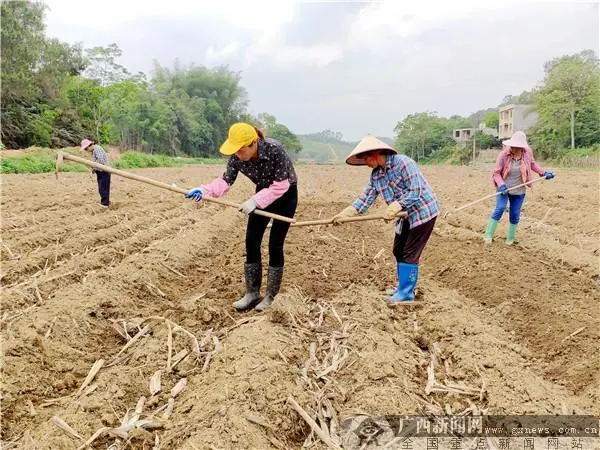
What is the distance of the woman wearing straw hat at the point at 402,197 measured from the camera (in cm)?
453

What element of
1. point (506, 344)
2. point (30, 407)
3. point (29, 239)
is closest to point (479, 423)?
point (506, 344)

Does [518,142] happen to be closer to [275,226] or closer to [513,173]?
[513,173]

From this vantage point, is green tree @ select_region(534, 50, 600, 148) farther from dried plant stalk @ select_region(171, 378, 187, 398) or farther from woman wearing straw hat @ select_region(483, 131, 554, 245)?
dried plant stalk @ select_region(171, 378, 187, 398)

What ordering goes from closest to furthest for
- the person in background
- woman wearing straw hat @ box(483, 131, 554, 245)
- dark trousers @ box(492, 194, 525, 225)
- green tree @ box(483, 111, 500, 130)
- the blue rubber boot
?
1. the blue rubber boot
2. woman wearing straw hat @ box(483, 131, 554, 245)
3. dark trousers @ box(492, 194, 525, 225)
4. the person in background
5. green tree @ box(483, 111, 500, 130)

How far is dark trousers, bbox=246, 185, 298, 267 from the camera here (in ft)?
14.9

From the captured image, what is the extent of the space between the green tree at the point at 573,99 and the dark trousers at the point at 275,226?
1648 inches

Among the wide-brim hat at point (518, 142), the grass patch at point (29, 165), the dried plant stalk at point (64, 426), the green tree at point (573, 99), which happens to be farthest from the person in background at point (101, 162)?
the green tree at point (573, 99)

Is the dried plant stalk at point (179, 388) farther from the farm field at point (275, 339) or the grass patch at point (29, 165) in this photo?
the grass patch at point (29, 165)

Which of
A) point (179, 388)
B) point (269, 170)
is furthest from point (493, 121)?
point (179, 388)

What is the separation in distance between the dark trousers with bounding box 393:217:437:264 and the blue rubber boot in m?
0.06

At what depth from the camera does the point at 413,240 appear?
4746 millimetres

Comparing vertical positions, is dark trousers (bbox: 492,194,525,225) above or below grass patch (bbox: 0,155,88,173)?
below

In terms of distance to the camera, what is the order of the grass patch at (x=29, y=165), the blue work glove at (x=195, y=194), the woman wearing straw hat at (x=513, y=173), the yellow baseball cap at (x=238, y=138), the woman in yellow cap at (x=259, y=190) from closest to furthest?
the yellow baseball cap at (x=238, y=138) < the woman in yellow cap at (x=259, y=190) < the blue work glove at (x=195, y=194) < the woman wearing straw hat at (x=513, y=173) < the grass patch at (x=29, y=165)

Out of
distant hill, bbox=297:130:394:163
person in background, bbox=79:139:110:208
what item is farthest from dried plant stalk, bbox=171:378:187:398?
distant hill, bbox=297:130:394:163
